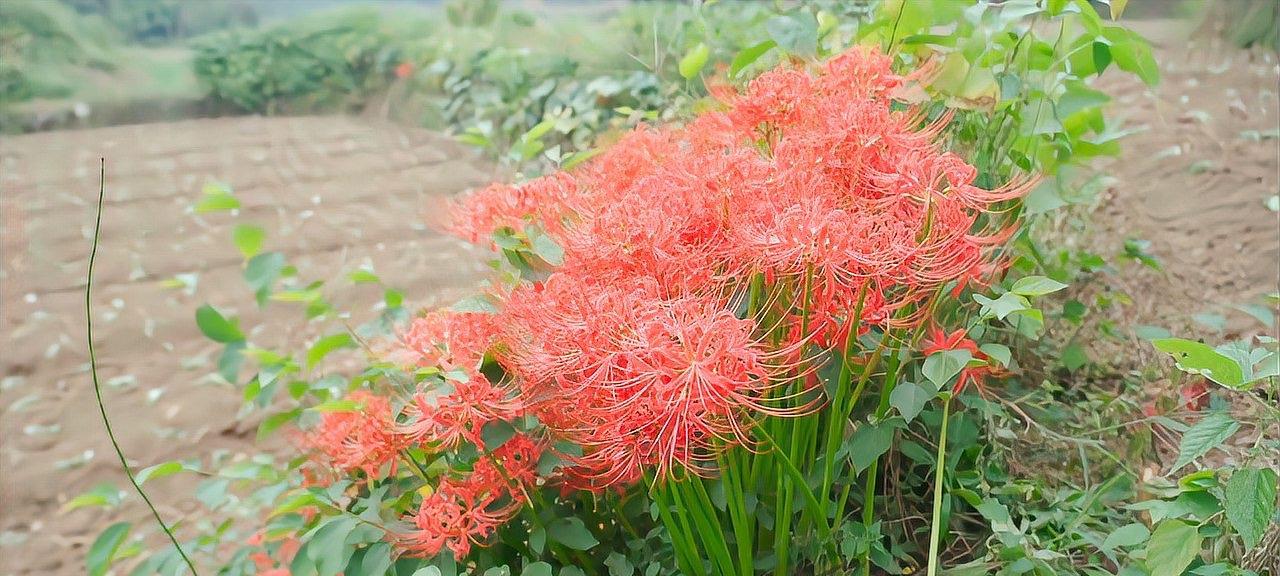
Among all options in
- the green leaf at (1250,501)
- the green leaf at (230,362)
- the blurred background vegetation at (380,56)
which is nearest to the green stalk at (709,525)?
the green leaf at (1250,501)

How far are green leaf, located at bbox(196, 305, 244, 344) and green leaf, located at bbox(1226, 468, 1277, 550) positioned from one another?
2.79ft

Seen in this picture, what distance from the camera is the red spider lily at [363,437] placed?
0.71 metres

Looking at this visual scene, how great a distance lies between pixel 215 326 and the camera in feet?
2.93

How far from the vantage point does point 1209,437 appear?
0.59m

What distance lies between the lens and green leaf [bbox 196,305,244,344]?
2.88ft

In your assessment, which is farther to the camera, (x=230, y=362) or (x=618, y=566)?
(x=230, y=362)

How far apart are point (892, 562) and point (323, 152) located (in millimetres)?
2314

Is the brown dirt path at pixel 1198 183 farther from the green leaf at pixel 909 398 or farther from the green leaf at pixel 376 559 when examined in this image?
the green leaf at pixel 376 559

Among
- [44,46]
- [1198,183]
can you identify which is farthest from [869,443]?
[44,46]

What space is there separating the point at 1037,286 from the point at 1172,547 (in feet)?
0.70

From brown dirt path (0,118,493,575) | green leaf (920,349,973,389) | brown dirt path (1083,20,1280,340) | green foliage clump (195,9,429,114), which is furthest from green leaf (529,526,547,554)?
green foliage clump (195,9,429,114)

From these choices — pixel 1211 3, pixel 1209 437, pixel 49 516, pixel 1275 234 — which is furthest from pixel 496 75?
pixel 1209 437

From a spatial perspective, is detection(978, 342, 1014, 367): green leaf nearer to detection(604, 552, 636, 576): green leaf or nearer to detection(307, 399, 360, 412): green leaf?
detection(604, 552, 636, 576): green leaf

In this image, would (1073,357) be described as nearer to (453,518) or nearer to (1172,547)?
(1172,547)
